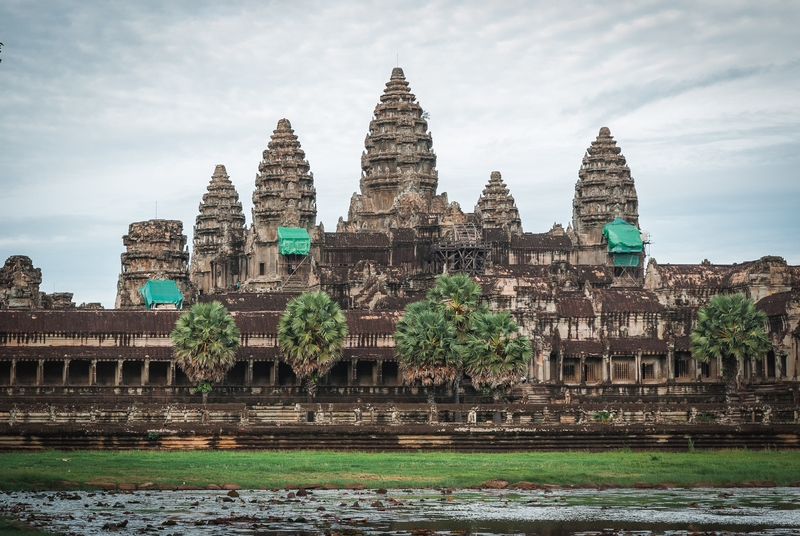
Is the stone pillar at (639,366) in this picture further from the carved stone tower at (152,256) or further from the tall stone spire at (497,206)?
the tall stone spire at (497,206)

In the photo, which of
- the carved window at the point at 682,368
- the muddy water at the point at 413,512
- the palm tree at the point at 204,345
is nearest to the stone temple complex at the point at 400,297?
the carved window at the point at 682,368

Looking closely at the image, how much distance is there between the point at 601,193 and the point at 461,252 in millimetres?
29068

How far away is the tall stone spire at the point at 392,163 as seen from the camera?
5148 inches

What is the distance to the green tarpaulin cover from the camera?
126688mm

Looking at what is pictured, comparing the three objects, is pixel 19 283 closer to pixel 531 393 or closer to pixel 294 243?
pixel 294 243

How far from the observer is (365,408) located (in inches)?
2633

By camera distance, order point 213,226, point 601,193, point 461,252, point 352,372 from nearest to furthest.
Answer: point 352,372, point 461,252, point 601,193, point 213,226

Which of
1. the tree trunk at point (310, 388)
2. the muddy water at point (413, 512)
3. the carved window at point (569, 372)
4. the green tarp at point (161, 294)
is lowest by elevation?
the muddy water at point (413, 512)

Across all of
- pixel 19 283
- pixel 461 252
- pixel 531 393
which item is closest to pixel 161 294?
pixel 19 283

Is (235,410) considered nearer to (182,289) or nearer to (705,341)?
(705,341)

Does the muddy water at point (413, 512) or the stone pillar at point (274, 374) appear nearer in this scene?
the muddy water at point (413, 512)

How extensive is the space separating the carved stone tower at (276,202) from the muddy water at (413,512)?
81.7 metres

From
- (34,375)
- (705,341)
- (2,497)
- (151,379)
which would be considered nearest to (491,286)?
(705,341)

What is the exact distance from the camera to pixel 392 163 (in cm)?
13238
